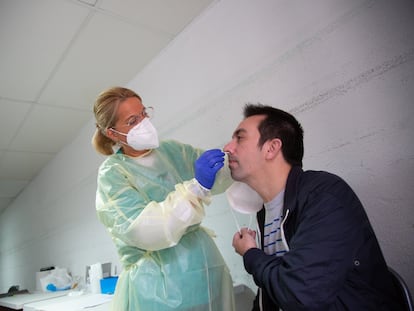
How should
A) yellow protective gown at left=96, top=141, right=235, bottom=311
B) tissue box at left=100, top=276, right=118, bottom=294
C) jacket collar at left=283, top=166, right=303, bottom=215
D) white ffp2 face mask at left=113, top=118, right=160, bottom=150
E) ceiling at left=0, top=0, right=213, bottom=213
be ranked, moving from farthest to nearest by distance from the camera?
tissue box at left=100, top=276, right=118, bottom=294
ceiling at left=0, top=0, right=213, bottom=213
white ffp2 face mask at left=113, top=118, right=160, bottom=150
yellow protective gown at left=96, top=141, right=235, bottom=311
jacket collar at left=283, top=166, right=303, bottom=215

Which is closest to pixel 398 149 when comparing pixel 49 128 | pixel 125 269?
pixel 125 269

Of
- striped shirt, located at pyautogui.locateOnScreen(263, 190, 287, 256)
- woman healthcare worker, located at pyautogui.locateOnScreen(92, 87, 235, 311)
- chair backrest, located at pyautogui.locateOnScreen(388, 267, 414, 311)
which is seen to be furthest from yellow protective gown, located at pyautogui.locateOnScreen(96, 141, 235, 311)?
chair backrest, located at pyautogui.locateOnScreen(388, 267, 414, 311)

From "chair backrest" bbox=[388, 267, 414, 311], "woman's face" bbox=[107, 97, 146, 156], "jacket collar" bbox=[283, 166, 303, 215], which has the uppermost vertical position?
"woman's face" bbox=[107, 97, 146, 156]

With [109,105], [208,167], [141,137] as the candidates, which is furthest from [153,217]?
[109,105]

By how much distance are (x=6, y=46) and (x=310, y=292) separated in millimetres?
2210

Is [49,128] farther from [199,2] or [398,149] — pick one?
[398,149]

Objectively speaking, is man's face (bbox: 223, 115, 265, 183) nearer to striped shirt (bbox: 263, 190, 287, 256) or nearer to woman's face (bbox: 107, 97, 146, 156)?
striped shirt (bbox: 263, 190, 287, 256)

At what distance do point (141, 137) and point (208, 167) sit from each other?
1.25 feet

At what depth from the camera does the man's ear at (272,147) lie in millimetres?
1096

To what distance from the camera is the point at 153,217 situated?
102 cm

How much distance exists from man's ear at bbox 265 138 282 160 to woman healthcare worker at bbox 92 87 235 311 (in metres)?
0.17

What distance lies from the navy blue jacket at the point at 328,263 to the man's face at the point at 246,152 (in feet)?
0.83

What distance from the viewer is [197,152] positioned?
148 centimetres

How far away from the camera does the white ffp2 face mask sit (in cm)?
128
